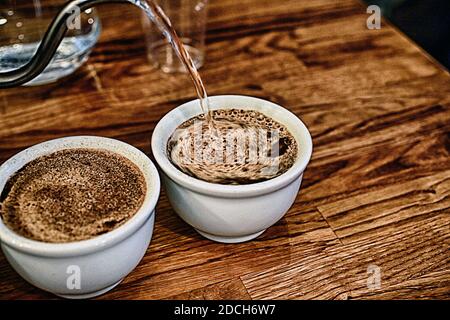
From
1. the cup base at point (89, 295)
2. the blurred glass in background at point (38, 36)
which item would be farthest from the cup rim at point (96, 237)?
the blurred glass in background at point (38, 36)

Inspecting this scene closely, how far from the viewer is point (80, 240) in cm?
78

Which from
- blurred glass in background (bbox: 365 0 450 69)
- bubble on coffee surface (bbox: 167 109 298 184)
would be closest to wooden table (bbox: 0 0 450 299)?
bubble on coffee surface (bbox: 167 109 298 184)

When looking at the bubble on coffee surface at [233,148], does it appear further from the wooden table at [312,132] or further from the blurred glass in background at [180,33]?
the blurred glass in background at [180,33]

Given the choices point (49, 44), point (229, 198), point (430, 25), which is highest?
point (49, 44)

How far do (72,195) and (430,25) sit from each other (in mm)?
1465

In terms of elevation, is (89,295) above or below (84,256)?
below

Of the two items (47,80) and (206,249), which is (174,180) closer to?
(206,249)

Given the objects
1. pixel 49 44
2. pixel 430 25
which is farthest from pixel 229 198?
pixel 430 25

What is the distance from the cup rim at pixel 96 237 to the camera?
75 centimetres

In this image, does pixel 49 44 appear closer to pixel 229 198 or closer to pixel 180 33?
pixel 229 198

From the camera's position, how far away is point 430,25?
6.37 ft

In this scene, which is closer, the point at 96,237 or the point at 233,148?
the point at 96,237

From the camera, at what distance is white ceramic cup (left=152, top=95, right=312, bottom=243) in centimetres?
85

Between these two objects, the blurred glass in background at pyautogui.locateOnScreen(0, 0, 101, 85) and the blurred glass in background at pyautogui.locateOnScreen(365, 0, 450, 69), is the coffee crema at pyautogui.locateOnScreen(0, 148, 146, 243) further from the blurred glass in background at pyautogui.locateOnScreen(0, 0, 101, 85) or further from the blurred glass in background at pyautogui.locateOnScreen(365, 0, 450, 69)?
the blurred glass in background at pyautogui.locateOnScreen(365, 0, 450, 69)
